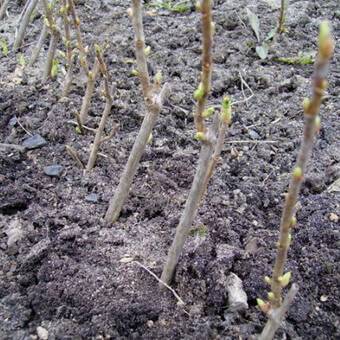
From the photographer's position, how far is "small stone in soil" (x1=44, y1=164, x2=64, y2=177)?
171 centimetres

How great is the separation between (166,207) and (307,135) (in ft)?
2.89

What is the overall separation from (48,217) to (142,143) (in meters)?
0.39

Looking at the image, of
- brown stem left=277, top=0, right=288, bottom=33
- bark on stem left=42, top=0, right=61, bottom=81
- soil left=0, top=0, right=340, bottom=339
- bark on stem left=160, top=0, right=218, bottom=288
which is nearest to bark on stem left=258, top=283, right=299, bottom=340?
soil left=0, top=0, right=340, bottom=339

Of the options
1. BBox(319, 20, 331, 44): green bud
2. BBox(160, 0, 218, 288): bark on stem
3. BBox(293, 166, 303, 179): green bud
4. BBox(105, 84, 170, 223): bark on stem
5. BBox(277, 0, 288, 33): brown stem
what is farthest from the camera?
BBox(277, 0, 288, 33): brown stem

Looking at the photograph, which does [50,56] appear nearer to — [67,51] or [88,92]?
[67,51]

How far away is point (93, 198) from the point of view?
5.35 feet

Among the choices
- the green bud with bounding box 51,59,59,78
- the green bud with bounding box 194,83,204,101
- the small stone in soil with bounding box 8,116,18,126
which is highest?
the green bud with bounding box 194,83,204,101

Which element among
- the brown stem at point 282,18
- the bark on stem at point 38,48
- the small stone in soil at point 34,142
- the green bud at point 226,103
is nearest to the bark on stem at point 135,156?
the green bud at point 226,103

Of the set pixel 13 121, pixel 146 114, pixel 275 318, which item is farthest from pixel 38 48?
pixel 275 318

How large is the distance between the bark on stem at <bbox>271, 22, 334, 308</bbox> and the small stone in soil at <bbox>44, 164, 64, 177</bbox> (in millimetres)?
940

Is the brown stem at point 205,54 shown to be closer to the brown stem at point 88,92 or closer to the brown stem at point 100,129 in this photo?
the brown stem at point 100,129

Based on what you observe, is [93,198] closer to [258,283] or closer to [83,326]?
[83,326]

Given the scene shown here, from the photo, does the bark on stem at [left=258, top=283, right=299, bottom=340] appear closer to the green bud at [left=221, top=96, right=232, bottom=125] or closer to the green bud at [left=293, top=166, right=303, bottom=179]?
the green bud at [left=293, top=166, right=303, bottom=179]

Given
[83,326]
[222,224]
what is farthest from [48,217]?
[222,224]
